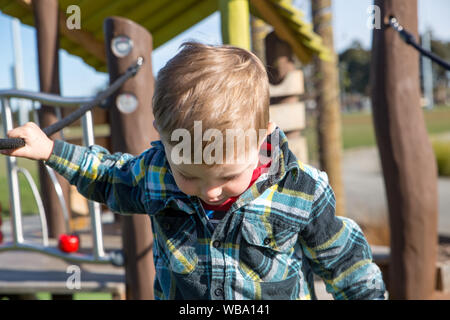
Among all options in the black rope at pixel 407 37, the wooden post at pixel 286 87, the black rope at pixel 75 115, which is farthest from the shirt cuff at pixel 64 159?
the wooden post at pixel 286 87

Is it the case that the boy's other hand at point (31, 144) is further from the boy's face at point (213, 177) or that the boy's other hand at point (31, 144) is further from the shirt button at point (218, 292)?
the shirt button at point (218, 292)

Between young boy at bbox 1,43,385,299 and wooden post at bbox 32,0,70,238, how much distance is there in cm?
229

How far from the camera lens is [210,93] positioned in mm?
1064

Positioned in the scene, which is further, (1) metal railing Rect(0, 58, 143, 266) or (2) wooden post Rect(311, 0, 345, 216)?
(2) wooden post Rect(311, 0, 345, 216)

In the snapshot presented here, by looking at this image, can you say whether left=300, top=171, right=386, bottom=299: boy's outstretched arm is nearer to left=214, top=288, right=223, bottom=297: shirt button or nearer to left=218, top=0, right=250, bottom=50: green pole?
left=214, top=288, right=223, bottom=297: shirt button

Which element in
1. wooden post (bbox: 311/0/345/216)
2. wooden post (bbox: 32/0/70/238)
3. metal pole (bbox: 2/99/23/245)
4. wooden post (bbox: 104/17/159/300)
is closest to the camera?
wooden post (bbox: 104/17/159/300)

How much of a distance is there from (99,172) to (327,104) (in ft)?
11.4

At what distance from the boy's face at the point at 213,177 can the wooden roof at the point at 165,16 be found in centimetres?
233

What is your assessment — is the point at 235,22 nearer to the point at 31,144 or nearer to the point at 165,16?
the point at 165,16

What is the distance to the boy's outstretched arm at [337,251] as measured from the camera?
131 cm

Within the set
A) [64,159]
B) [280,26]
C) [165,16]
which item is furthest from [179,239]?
[165,16]

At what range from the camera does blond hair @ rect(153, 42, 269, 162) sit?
3.47ft

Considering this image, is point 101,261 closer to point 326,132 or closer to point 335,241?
point 335,241

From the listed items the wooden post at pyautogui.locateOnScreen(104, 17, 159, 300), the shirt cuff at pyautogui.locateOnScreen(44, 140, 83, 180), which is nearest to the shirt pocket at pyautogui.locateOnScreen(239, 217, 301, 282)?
the shirt cuff at pyautogui.locateOnScreen(44, 140, 83, 180)
